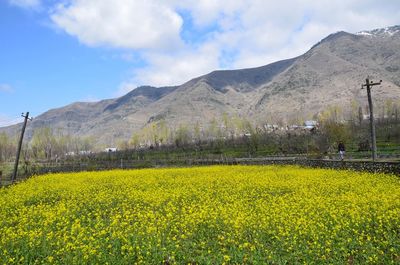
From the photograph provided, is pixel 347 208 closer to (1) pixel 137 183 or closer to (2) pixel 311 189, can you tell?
(2) pixel 311 189

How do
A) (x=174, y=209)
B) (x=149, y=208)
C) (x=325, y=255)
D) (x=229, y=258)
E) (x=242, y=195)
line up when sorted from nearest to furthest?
1. (x=229, y=258)
2. (x=325, y=255)
3. (x=174, y=209)
4. (x=149, y=208)
5. (x=242, y=195)

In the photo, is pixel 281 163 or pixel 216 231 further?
pixel 281 163

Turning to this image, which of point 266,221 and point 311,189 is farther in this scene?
point 311,189

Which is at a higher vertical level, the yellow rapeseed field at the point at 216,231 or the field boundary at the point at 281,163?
the field boundary at the point at 281,163

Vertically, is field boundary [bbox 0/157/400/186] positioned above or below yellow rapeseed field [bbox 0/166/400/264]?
above

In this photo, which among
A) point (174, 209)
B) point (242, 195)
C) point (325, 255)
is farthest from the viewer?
point (242, 195)

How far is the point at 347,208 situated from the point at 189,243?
23.7ft

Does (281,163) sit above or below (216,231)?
above

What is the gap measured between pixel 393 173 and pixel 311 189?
8.28m

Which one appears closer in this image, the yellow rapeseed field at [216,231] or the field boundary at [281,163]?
the yellow rapeseed field at [216,231]

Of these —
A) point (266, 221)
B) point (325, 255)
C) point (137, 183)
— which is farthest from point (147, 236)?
point (137, 183)

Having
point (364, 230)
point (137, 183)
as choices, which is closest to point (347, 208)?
point (364, 230)

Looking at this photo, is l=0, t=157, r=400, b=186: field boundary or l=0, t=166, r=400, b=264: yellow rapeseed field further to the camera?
l=0, t=157, r=400, b=186: field boundary

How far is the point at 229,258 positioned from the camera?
33.8ft
